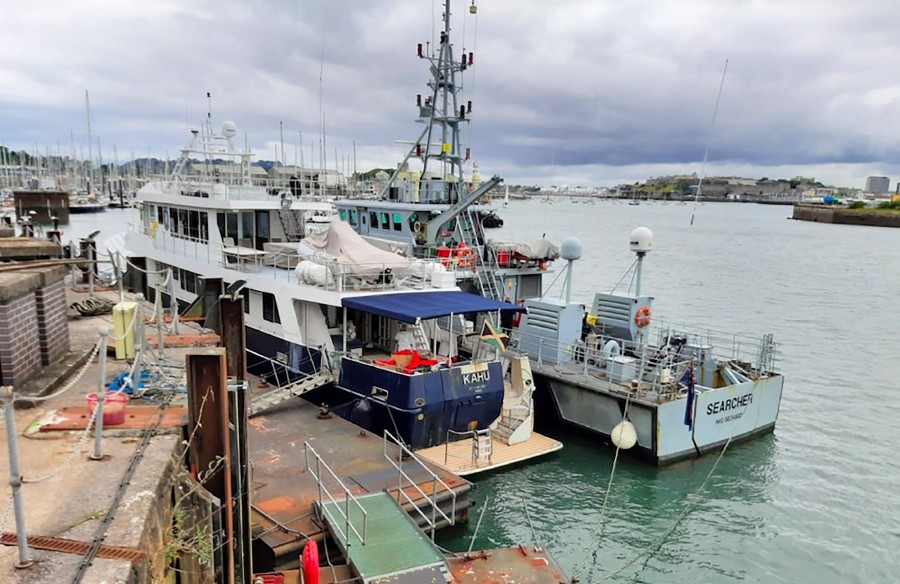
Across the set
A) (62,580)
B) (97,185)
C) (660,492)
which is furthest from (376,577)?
(97,185)

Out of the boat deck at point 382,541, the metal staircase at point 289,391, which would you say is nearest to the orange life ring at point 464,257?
the metal staircase at point 289,391

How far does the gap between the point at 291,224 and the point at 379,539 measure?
14362mm

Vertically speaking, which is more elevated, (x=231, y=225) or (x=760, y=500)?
(x=231, y=225)

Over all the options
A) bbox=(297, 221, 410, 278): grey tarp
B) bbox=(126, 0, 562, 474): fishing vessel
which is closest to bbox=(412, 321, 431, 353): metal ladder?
bbox=(126, 0, 562, 474): fishing vessel

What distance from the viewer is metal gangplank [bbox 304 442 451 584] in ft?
26.9

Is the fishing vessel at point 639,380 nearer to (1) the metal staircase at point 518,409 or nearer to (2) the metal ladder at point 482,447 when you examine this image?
(1) the metal staircase at point 518,409

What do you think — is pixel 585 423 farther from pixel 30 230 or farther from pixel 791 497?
pixel 30 230

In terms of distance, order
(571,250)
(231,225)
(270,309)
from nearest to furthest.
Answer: (270,309)
(571,250)
(231,225)

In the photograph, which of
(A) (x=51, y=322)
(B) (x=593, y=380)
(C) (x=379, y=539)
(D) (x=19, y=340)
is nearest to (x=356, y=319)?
(B) (x=593, y=380)

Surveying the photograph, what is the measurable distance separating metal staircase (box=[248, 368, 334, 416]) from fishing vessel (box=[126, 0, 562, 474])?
0.03m

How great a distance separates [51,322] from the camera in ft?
25.8

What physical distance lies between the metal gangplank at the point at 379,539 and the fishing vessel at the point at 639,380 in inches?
271

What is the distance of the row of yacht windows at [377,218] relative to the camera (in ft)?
80.5

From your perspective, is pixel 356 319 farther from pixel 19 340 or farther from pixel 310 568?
pixel 19 340
